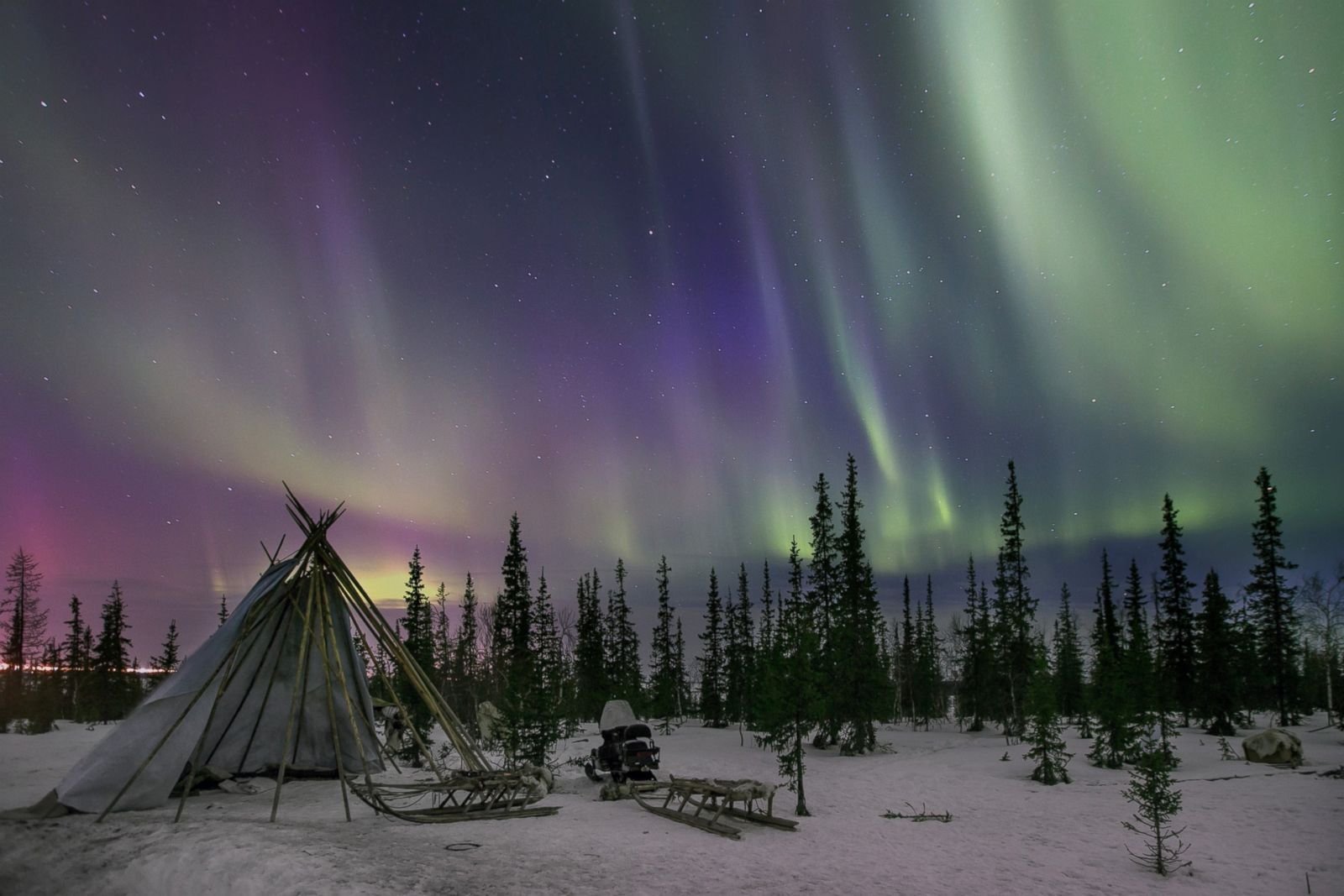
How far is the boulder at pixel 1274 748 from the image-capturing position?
24359 millimetres

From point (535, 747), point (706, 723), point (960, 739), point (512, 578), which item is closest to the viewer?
point (535, 747)

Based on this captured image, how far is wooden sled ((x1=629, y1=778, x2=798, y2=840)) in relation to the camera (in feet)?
46.2

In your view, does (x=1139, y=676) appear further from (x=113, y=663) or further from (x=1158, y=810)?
(x=113, y=663)

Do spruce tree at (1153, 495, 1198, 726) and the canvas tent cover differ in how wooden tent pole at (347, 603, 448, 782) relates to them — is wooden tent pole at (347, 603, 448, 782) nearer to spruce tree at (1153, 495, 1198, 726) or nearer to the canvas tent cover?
the canvas tent cover

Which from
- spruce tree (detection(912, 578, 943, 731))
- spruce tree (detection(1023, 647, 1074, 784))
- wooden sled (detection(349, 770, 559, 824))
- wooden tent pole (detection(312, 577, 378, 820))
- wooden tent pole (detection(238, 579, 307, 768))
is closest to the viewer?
wooden sled (detection(349, 770, 559, 824))

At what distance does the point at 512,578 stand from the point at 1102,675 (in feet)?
116

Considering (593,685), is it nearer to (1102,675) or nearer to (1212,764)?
(1102,675)

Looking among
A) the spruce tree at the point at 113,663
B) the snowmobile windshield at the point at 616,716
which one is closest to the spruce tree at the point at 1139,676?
the snowmobile windshield at the point at 616,716


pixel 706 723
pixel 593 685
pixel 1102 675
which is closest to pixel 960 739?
pixel 1102 675

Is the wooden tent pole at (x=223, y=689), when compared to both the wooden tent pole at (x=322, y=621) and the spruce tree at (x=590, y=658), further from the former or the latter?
the spruce tree at (x=590, y=658)

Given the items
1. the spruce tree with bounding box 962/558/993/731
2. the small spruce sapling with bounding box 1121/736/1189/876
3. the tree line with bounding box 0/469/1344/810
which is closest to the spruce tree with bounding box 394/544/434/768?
the tree line with bounding box 0/469/1344/810

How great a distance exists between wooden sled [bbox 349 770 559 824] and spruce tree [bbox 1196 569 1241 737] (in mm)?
39008

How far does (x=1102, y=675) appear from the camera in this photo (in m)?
29.2

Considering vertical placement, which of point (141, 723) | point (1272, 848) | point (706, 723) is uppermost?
point (141, 723)
